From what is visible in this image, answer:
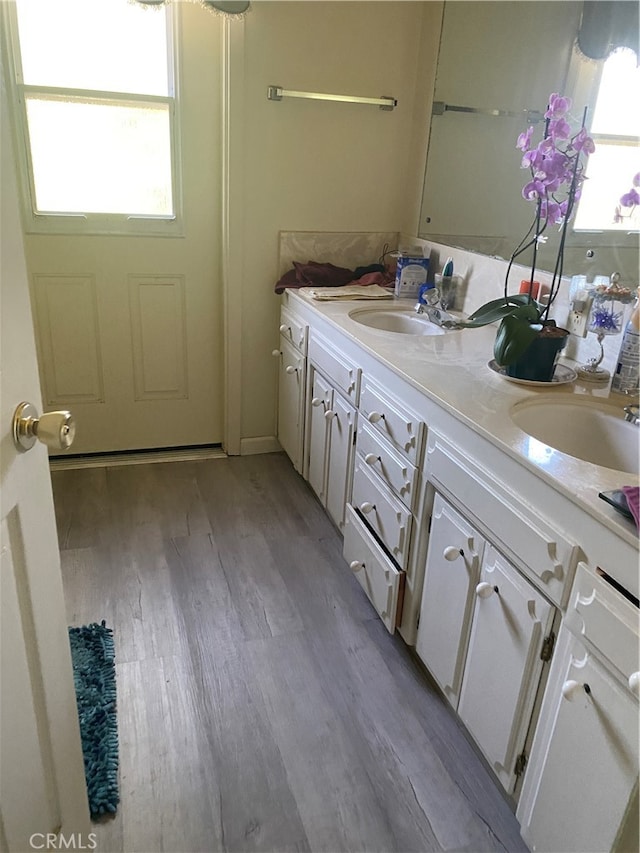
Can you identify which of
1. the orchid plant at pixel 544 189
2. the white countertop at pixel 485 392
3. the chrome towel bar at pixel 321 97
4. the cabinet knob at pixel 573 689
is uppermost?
the chrome towel bar at pixel 321 97

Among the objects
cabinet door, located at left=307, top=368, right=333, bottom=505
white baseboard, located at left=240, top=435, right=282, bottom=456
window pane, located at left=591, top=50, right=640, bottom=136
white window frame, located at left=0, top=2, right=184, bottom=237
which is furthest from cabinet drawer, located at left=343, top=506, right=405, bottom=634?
white window frame, located at left=0, top=2, right=184, bottom=237

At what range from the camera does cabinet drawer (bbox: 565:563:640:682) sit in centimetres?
94

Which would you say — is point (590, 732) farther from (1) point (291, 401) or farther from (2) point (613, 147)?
(1) point (291, 401)

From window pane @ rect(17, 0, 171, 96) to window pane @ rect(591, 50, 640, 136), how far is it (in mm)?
1665

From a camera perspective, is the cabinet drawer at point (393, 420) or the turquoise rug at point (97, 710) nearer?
the turquoise rug at point (97, 710)

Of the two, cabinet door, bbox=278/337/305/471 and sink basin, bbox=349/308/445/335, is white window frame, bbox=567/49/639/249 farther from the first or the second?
cabinet door, bbox=278/337/305/471

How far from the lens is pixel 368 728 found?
1605mm

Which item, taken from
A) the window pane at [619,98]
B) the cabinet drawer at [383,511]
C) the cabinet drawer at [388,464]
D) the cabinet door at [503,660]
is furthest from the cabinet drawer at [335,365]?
the window pane at [619,98]

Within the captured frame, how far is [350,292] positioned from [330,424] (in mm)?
603

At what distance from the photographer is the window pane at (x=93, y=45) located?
7.54 ft

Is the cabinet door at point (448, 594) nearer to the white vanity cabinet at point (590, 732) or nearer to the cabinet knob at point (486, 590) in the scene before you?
the cabinet knob at point (486, 590)

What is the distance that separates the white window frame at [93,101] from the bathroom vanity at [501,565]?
3.48 feet

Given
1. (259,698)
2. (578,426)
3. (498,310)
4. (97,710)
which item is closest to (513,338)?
(498,310)

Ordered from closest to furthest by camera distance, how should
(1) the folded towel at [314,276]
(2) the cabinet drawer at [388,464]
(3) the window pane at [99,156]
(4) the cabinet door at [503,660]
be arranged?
(4) the cabinet door at [503,660] < (2) the cabinet drawer at [388,464] < (3) the window pane at [99,156] < (1) the folded towel at [314,276]
